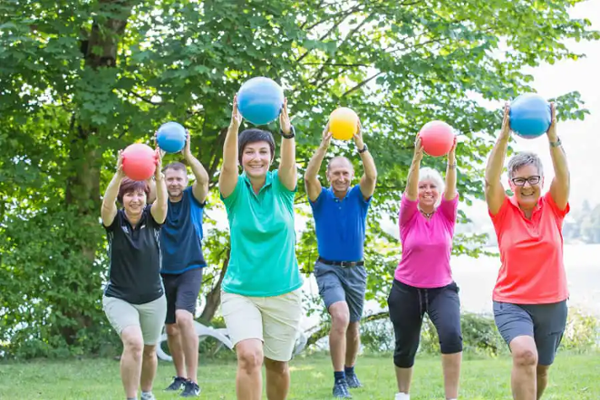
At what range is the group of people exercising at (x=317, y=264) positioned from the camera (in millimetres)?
4438

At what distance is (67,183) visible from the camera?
37.9 ft

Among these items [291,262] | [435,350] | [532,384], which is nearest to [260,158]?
[291,262]

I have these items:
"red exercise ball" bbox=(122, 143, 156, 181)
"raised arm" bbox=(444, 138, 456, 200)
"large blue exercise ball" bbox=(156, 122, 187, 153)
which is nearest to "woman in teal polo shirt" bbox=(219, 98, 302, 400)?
"red exercise ball" bbox=(122, 143, 156, 181)

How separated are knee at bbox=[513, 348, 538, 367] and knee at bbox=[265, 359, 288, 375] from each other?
1346 millimetres

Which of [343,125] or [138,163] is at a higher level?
[343,125]

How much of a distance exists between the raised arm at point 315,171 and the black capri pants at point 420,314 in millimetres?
1074

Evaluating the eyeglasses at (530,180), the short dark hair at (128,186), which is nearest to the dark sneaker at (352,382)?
the short dark hair at (128,186)

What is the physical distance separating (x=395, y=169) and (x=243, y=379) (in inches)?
303

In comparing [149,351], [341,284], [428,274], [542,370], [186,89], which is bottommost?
[149,351]

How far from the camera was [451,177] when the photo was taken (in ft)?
17.8

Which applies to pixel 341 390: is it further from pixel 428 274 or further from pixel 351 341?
pixel 428 274

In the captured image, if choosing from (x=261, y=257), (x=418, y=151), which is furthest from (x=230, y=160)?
(x=418, y=151)

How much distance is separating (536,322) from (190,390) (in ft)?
10.3

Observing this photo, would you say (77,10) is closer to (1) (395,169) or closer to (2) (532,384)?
(1) (395,169)
